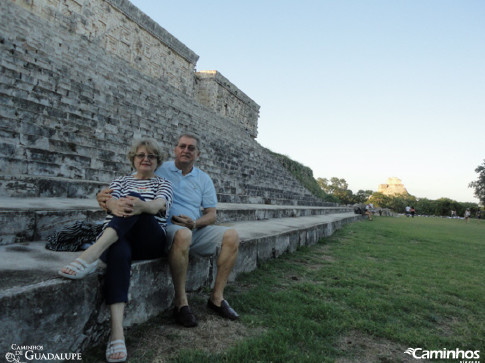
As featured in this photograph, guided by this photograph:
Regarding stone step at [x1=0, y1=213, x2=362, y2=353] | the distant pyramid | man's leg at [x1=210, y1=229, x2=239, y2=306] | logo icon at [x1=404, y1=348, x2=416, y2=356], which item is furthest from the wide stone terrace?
the distant pyramid

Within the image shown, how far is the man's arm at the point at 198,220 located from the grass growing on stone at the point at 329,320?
665 mm

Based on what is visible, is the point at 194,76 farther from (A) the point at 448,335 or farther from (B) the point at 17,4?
(A) the point at 448,335

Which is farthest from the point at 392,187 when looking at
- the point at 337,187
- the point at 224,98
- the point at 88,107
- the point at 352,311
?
the point at 352,311

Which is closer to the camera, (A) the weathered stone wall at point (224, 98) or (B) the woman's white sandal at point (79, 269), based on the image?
(B) the woman's white sandal at point (79, 269)

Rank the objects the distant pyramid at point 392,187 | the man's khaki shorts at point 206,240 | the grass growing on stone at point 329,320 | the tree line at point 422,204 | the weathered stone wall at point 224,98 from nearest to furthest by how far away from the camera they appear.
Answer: the grass growing on stone at point 329,320 < the man's khaki shorts at point 206,240 < the weathered stone wall at point 224,98 < the tree line at point 422,204 < the distant pyramid at point 392,187

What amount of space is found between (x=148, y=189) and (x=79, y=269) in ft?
2.88

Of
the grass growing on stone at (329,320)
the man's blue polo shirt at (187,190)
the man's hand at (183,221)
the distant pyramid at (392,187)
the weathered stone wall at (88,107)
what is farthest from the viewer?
the distant pyramid at (392,187)

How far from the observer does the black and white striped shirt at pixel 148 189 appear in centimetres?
242

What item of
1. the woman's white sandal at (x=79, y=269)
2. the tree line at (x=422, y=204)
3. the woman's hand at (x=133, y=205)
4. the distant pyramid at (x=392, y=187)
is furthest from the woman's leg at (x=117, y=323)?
the distant pyramid at (x=392, y=187)

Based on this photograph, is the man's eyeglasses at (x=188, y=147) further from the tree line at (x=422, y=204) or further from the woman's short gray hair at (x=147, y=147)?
the tree line at (x=422, y=204)

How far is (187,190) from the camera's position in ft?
9.59

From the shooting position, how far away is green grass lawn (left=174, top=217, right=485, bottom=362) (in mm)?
2000

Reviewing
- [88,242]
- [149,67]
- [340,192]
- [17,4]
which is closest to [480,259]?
[88,242]

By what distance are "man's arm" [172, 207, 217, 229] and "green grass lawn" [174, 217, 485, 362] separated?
0.73 m
